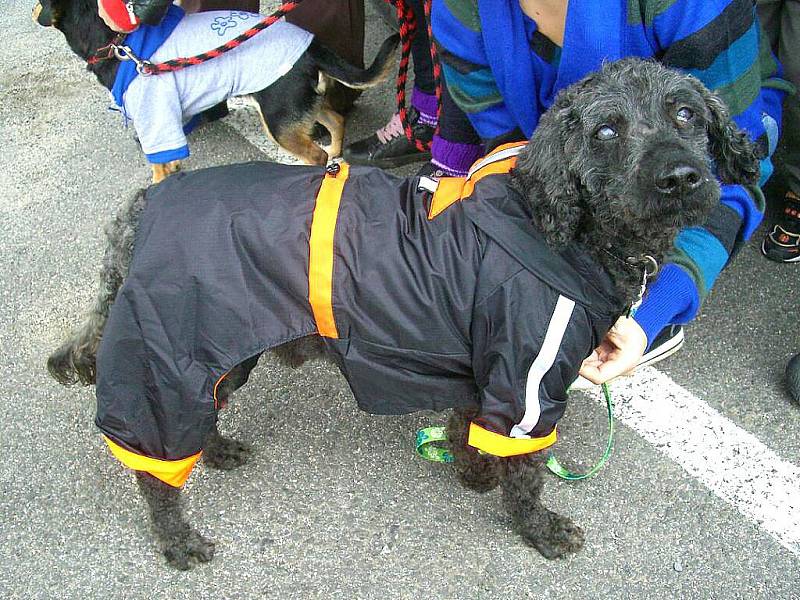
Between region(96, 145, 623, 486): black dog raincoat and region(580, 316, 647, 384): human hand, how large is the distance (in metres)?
0.18

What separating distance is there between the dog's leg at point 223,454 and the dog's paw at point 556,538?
1030 mm

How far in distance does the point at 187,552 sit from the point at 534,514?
43.7 inches

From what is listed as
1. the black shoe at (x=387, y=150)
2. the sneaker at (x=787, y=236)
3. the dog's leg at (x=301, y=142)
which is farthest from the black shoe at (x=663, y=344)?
the dog's leg at (x=301, y=142)

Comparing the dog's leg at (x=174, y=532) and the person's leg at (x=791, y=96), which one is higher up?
the person's leg at (x=791, y=96)

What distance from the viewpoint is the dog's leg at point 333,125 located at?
3.71 m

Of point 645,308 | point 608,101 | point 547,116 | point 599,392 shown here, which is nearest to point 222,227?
point 547,116

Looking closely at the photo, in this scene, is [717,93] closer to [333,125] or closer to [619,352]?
[619,352]

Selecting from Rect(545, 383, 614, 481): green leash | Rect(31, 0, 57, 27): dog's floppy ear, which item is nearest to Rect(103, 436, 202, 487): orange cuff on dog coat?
Rect(545, 383, 614, 481): green leash

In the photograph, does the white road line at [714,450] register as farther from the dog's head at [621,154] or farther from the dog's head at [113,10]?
the dog's head at [113,10]

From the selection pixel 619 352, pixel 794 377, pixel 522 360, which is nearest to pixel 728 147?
pixel 619 352

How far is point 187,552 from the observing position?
2312 mm

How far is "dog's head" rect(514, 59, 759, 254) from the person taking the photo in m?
1.71

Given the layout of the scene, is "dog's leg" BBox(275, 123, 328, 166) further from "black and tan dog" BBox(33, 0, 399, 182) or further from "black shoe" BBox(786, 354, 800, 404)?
"black shoe" BBox(786, 354, 800, 404)

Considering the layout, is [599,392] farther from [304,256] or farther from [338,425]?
[304,256]
